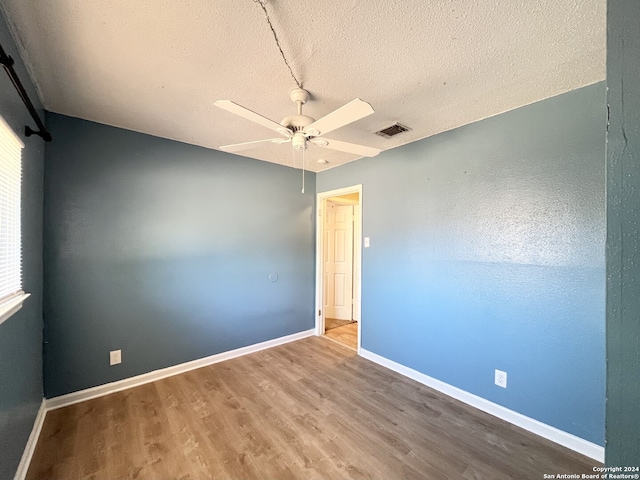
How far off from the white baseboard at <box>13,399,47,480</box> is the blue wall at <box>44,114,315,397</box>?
0.20 metres

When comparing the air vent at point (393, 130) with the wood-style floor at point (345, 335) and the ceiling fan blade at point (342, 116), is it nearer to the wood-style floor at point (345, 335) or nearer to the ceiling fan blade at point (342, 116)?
the ceiling fan blade at point (342, 116)

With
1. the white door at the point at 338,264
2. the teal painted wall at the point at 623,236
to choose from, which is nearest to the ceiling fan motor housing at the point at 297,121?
the teal painted wall at the point at 623,236

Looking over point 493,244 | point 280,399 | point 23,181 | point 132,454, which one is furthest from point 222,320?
point 493,244

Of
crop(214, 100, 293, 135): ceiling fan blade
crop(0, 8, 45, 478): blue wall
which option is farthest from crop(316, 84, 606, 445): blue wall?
crop(0, 8, 45, 478): blue wall

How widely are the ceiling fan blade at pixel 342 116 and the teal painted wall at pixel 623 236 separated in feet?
2.64

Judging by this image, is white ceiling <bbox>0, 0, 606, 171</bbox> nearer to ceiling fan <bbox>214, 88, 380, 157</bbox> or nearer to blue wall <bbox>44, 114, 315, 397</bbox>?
ceiling fan <bbox>214, 88, 380, 157</bbox>

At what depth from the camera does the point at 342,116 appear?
1346mm

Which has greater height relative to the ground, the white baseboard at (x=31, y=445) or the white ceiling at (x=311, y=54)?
the white ceiling at (x=311, y=54)

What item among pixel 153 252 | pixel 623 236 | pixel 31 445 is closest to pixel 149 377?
pixel 31 445

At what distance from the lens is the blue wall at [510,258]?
169cm

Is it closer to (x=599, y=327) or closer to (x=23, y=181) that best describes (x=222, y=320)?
(x=23, y=181)

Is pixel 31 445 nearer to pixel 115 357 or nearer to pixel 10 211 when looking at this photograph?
pixel 115 357

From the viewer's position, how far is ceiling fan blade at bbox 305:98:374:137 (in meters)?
1.24

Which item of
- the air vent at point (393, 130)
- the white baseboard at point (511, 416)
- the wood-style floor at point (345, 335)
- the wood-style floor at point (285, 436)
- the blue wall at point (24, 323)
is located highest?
the air vent at point (393, 130)
